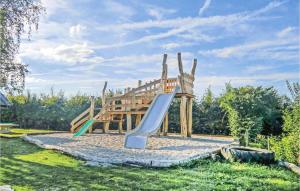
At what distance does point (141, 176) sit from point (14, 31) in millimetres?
7909

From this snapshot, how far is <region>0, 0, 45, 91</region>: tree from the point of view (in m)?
11.5

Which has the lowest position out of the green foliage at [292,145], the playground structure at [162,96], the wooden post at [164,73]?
the green foliage at [292,145]

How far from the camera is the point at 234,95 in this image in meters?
15.2

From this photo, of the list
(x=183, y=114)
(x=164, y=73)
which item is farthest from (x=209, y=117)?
(x=164, y=73)

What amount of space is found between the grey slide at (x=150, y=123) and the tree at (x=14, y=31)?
4689 mm

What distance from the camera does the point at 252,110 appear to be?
15.2 m

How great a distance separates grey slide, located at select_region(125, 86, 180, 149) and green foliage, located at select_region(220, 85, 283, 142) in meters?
2.82

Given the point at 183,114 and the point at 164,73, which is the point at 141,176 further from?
the point at 164,73

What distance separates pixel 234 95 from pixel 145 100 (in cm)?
409

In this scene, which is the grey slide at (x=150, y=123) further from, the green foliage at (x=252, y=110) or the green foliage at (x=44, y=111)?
the green foliage at (x=44, y=111)

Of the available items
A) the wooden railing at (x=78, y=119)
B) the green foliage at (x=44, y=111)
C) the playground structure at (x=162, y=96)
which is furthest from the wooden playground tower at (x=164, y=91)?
the green foliage at (x=44, y=111)

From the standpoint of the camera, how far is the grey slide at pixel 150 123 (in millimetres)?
11016

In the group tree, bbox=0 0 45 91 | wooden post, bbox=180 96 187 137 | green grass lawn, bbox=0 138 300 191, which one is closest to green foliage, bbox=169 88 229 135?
wooden post, bbox=180 96 187 137

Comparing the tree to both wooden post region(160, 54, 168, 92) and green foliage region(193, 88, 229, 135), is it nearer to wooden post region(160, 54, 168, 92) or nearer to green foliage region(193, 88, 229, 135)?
wooden post region(160, 54, 168, 92)
